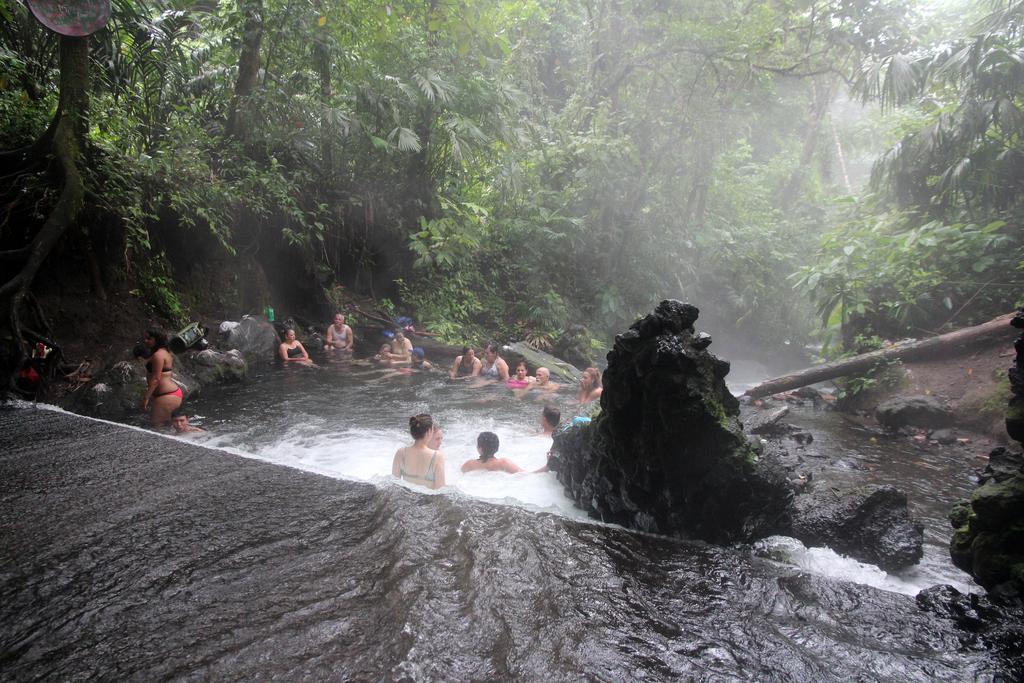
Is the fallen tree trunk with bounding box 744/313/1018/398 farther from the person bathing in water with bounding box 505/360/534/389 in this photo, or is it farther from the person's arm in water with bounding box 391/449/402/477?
the person's arm in water with bounding box 391/449/402/477

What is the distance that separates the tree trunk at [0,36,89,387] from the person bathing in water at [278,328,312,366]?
4244 mm

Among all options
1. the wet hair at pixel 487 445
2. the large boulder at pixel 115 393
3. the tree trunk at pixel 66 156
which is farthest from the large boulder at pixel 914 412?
the tree trunk at pixel 66 156

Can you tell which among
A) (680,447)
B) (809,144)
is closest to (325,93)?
(680,447)

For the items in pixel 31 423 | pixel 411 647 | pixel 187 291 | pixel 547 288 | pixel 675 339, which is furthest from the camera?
pixel 547 288

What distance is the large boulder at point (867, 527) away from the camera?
12.2ft

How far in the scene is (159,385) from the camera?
6793 millimetres

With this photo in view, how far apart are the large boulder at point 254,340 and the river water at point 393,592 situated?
570 centimetres

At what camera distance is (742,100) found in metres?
15.9

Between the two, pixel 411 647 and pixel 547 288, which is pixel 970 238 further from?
pixel 411 647

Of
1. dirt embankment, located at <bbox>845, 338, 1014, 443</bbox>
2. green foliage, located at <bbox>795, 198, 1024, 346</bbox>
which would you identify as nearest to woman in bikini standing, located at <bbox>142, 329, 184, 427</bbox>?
dirt embankment, located at <bbox>845, 338, 1014, 443</bbox>

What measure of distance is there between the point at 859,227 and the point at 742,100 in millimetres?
6373

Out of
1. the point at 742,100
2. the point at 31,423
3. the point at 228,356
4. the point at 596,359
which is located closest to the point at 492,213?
the point at 596,359

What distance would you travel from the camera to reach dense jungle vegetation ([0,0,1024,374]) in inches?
321

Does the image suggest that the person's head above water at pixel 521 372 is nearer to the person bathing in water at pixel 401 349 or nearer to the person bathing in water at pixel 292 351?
the person bathing in water at pixel 401 349
